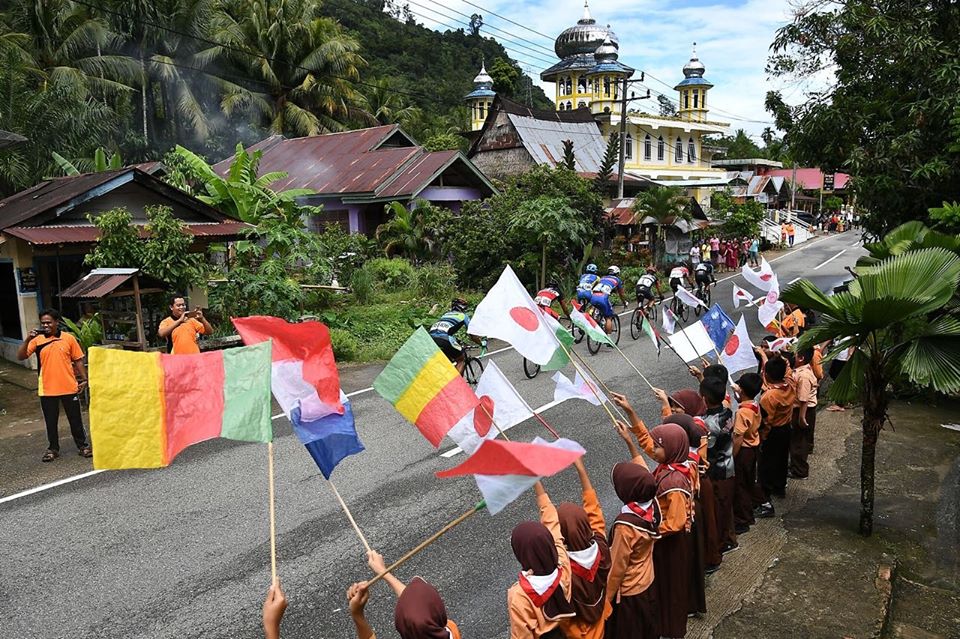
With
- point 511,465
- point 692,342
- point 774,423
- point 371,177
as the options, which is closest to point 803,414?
point 774,423

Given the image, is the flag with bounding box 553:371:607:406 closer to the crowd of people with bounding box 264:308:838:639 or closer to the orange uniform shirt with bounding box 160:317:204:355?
the crowd of people with bounding box 264:308:838:639

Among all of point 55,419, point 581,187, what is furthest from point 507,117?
point 55,419

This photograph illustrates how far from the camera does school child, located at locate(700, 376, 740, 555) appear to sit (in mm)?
5430

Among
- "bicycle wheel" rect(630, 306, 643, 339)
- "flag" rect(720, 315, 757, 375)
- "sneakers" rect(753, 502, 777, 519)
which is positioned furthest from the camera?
"bicycle wheel" rect(630, 306, 643, 339)

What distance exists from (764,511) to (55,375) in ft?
25.9

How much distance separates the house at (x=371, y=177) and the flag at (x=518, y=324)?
1788cm

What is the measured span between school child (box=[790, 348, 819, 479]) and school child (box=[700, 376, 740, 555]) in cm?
183

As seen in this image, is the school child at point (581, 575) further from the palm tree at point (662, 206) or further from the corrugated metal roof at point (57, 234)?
the palm tree at point (662, 206)

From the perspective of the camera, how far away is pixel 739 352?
24.7 ft

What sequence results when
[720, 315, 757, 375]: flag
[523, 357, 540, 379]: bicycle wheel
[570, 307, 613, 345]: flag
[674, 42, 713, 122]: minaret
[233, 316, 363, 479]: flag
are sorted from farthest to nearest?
[674, 42, 713, 122]: minaret, [523, 357, 540, 379]: bicycle wheel, [720, 315, 757, 375]: flag, [570, 307, 613, 345]: flag, [233, 316, 363, 479]: flag

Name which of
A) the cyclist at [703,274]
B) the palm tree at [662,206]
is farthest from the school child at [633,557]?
the palm tree at [662,206]

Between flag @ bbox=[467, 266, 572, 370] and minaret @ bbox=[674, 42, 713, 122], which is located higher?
minaret @ bbox=[674, 42, 713, 122]

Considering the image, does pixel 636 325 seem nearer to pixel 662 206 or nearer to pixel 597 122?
pixel 662 206

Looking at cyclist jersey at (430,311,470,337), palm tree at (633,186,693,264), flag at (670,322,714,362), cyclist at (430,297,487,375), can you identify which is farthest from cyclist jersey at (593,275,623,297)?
palm tree at (633,186,693,264)
